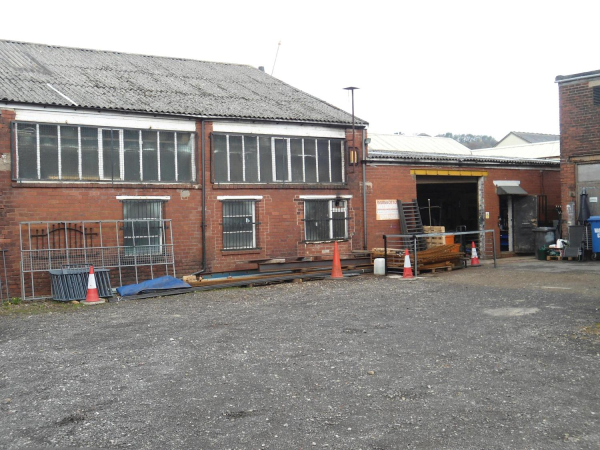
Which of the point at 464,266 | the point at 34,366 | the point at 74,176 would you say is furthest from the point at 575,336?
the point at 74,176

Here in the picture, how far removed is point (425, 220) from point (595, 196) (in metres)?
6.84

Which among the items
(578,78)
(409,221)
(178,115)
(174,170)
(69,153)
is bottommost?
(409,221)

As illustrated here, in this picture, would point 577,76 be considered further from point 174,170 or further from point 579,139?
point 174,170

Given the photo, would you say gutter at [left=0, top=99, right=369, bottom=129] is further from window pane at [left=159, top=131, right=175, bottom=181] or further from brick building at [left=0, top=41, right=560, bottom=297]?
window pane at [left=159, top=131, right=175, bottom=181]

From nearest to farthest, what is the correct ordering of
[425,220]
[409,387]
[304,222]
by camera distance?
[409,387], [304,222], [425,220]

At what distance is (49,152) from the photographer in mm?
14516

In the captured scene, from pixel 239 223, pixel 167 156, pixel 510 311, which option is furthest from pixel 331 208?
pixel 510 311

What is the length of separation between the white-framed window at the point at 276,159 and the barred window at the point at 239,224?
0.69 metres

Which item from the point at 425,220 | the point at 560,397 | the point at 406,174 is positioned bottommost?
the point at 560,397

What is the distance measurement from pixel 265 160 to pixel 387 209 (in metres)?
4.69

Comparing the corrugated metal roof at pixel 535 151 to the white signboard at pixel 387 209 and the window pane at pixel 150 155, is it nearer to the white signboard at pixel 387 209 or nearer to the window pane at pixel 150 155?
the white signboard at pixel 387 209

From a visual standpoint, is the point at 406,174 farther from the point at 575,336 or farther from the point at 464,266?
→ the point at 575,336

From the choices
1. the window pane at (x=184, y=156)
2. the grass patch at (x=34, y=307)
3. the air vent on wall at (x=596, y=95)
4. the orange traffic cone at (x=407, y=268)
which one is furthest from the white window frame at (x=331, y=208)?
the air vent on wall at (x=596, y=95)

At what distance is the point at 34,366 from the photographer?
7.29 meters
